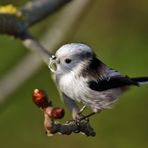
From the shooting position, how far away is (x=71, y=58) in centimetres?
170

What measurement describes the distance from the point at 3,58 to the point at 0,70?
0.07 metres

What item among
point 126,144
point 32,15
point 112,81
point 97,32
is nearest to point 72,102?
point 112,81

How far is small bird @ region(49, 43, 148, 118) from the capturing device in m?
1.71

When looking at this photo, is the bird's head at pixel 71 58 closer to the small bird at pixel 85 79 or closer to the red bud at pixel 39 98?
the small bird at pixel 85 79

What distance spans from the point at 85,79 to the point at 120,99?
147 centimetres

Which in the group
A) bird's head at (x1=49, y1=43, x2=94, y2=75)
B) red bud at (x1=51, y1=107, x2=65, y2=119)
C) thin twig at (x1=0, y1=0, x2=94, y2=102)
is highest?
thin twig at (x1=0, y1=0, x2=94, y2=102)

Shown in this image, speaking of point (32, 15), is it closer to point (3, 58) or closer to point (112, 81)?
point (112, 81)

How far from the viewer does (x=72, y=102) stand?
1932 millimetres

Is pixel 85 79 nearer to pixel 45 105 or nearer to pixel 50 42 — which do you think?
pixel 45 105

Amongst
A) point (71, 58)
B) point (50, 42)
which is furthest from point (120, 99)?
point (71, 58)

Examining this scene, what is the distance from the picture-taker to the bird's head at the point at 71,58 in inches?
66.6

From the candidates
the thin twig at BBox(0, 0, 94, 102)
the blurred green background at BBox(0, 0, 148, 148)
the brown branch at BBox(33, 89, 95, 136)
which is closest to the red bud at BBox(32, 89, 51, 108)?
the brown branch at BBox(33, 89, 95, 136)

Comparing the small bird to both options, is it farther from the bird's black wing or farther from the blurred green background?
the blurred green background

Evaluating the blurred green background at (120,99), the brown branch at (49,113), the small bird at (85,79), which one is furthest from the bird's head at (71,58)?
the blurred green background at (120,99)
